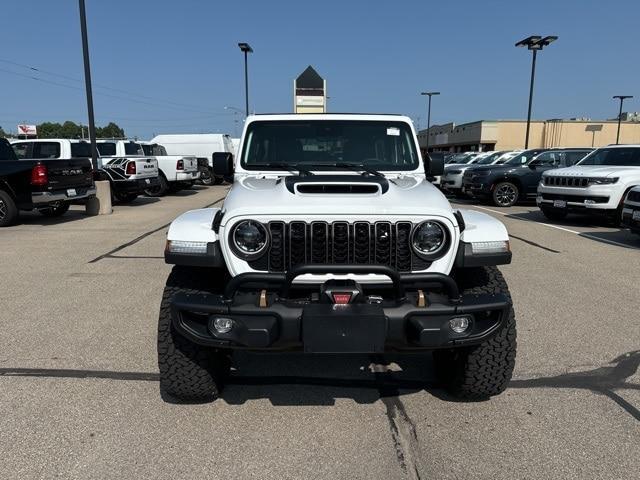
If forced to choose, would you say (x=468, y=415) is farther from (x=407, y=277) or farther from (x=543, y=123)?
(x=543, y=123)

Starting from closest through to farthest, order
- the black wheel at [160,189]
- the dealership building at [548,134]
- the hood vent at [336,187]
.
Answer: the hood vent at [336,187] → the black wheel at [160,189] → the dealership building at [548,134]

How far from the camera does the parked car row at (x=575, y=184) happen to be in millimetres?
10016

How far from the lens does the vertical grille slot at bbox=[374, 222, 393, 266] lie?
2.81 metres

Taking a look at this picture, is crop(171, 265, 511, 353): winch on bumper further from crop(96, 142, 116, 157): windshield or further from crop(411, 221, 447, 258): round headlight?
crop(96, 142, 116, 157): windshield

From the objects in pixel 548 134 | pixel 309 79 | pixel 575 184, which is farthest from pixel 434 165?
pixel 548 134

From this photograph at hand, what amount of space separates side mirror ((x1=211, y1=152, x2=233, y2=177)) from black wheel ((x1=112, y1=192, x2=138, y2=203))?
478 inches

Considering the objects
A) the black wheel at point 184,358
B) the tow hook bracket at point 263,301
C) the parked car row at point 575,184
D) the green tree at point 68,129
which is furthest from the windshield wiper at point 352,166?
the green tree at point 68,129

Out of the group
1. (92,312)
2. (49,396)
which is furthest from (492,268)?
(92,312)

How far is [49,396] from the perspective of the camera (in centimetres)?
323

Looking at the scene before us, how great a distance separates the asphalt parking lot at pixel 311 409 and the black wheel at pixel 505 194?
9.53 meters

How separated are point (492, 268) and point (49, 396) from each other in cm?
289

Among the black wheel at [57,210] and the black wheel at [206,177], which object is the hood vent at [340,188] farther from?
the black wheel at [206,177]

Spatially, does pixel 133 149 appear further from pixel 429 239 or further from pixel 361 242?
pixel 429 239

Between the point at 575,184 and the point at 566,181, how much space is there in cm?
23
